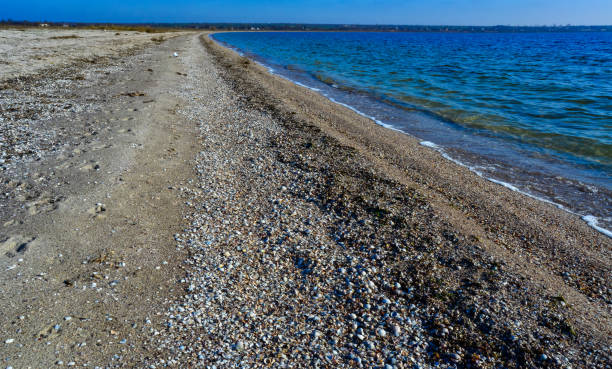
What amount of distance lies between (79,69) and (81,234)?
787 inches

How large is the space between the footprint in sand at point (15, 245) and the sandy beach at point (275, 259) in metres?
0.04

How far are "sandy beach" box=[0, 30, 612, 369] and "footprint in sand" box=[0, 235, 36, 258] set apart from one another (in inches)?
Result: 1.4

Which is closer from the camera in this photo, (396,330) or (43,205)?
(396,330)

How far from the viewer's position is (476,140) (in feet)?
43.5

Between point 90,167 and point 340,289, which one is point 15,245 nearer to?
point 90,167

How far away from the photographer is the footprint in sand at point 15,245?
205 inches

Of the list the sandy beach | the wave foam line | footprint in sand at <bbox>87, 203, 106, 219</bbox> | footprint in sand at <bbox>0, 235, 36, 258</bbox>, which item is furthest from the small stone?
the wave foam line

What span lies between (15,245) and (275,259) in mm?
4018

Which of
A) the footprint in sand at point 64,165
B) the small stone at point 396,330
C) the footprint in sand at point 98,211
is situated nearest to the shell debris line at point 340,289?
the small stone at point 396,330

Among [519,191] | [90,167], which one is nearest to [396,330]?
[519,191]

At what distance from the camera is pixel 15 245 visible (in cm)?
537

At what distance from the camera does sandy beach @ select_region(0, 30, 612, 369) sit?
161 inches

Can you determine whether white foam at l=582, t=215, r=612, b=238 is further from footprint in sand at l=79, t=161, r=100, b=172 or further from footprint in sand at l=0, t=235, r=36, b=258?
footprint in sand at l=79, t=161, r=100, b=172

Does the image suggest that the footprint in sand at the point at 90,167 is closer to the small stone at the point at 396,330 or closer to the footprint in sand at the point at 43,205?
the footprint in sand at the point at 43,205
